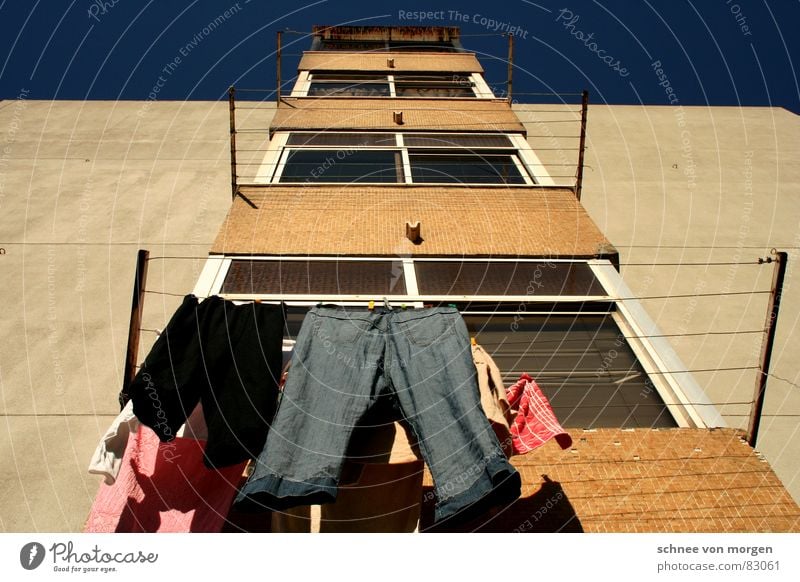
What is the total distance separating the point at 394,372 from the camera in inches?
157

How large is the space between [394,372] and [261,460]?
3.17 feet

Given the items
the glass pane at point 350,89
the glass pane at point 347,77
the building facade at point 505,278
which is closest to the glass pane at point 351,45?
the glass pane at point 347,77

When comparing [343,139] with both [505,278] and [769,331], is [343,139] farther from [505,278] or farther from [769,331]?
[769,331]

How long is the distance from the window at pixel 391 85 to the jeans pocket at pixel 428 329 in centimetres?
963

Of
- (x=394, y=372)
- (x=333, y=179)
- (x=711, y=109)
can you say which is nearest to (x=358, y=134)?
(x=333, y=179)

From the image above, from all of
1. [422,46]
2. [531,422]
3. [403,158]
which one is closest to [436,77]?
[422,46]

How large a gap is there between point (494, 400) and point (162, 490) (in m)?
2.15

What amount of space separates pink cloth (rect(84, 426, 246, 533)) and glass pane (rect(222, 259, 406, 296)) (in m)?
2.49

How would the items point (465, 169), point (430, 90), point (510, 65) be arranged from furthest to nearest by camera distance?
point (430, 90)
point (510, 65)
point (465, 169)

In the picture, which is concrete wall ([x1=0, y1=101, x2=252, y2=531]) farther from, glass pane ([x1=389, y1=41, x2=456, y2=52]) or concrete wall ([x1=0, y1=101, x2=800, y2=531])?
glass pane ([x1=389, y1=41, x2=456, y2=52])

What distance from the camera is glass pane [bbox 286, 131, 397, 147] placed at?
10.2 metres

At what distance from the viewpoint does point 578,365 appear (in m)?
5.88

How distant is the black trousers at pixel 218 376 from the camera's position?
3713mm

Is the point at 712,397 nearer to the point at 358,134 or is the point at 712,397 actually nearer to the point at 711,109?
the point at 358,134
